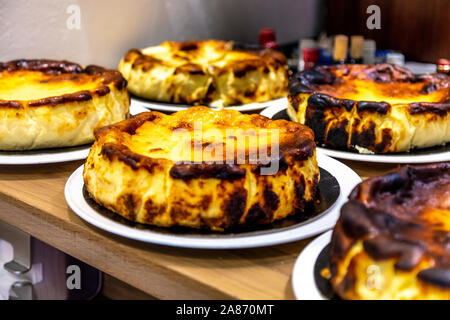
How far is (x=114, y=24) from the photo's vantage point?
8.63 ft

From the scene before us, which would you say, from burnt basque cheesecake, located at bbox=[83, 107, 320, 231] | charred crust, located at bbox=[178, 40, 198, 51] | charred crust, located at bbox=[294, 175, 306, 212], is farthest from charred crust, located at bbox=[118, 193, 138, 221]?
charred crust, located at bbox=[178, 40, 198, 51]

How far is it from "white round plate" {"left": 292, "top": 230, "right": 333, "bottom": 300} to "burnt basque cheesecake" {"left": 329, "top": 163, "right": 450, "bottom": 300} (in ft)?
0.13

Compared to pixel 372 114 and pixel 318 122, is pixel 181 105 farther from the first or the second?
pixel 372 114

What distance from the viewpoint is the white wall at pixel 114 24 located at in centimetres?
234

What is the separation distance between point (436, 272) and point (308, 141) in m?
0.56

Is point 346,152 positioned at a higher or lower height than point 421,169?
lower

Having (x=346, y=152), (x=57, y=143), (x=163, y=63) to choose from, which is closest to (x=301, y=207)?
(x=346, y=152)

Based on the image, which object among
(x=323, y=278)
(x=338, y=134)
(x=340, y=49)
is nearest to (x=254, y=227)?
(x=323, y=278)

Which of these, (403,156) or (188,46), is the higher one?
(188,46)

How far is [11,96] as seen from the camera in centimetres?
182

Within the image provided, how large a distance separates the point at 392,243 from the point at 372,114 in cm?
83

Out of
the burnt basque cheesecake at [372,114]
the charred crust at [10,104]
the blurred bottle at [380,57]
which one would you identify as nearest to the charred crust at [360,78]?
the burnt basque cheesecake at [372,114]

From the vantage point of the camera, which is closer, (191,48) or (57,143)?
(57,143)
